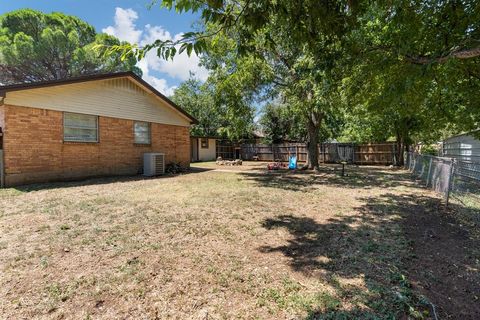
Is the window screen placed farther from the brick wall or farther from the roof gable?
the brick wall

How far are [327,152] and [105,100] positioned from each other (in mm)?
16938

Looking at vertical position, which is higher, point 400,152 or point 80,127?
point 80,127

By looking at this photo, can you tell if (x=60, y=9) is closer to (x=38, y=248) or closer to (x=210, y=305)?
(x=38, y=248)

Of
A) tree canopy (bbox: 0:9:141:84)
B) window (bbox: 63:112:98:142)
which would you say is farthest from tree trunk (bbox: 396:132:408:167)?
tree canopy (bbox: 0:9:141:84)

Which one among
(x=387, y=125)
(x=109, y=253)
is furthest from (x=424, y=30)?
(x=387, y=125)

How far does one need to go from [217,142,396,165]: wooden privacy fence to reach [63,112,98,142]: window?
52.6ft

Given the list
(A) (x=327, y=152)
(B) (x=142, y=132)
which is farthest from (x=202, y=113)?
(B) (x=142, y=132)

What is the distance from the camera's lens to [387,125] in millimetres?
16797

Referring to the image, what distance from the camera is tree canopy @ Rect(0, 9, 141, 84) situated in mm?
17141

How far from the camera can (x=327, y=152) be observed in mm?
21203

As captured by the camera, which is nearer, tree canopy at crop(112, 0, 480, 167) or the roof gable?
tree canopy at crop(112, 0, 480, 167)

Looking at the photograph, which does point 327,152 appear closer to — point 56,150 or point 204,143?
point 204,143

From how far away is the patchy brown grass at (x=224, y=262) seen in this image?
7.41ft

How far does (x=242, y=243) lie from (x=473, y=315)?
2.51 metres
